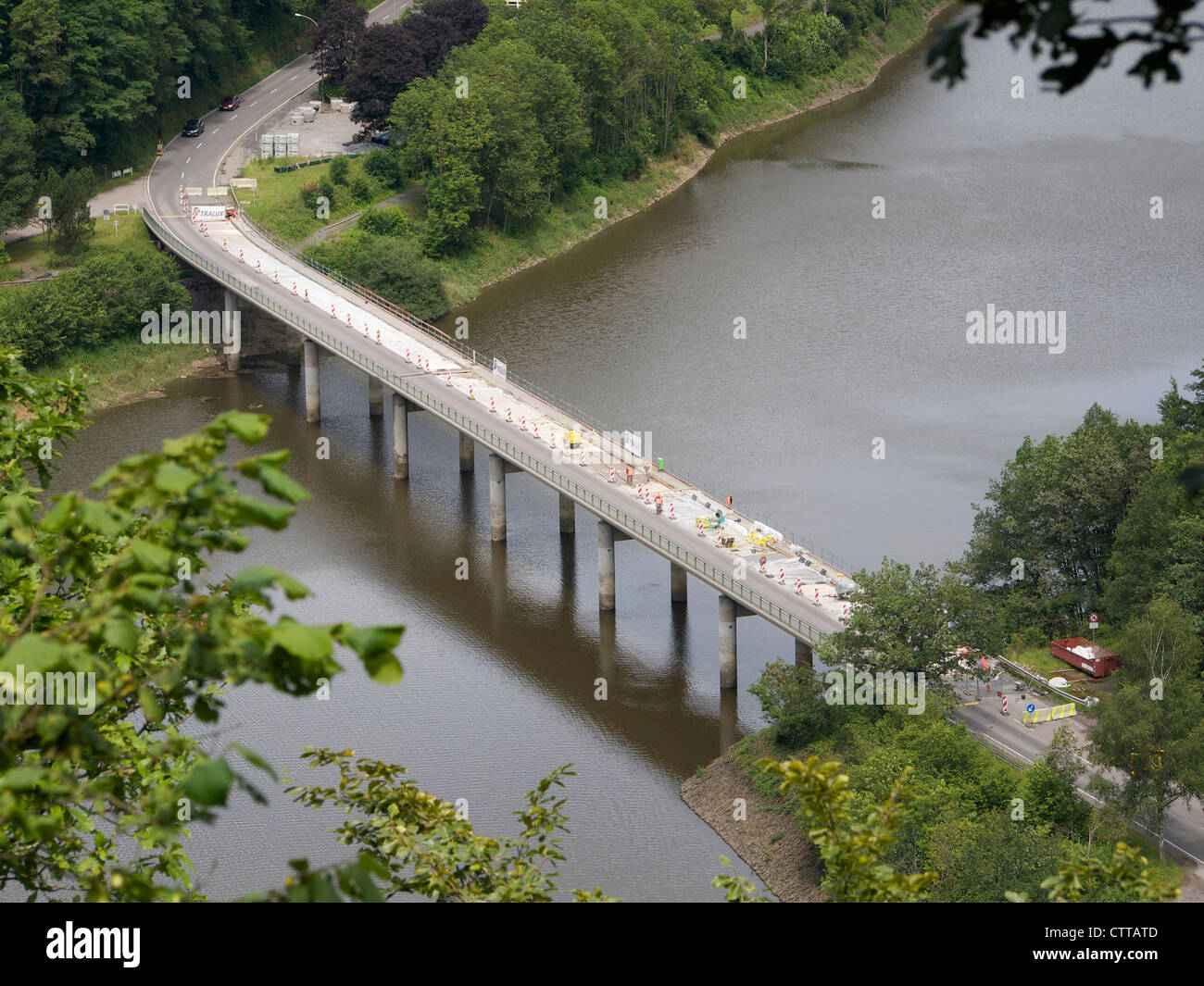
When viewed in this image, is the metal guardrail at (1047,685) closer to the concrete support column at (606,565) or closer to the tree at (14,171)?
the concrete support column at (606,565)

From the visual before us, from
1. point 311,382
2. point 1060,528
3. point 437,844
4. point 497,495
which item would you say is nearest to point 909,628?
point 1060,528

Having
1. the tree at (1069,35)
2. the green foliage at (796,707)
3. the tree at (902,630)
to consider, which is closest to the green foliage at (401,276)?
the green foliage at (796,707)

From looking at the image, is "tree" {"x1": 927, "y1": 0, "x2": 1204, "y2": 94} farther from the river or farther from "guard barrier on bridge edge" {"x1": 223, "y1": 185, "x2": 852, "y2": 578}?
"guard barrier on bridge edge" {"x1": 223, "y1": 185, "x2": 852, "y2": 578}

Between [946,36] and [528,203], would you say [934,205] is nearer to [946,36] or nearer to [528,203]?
[528,203]

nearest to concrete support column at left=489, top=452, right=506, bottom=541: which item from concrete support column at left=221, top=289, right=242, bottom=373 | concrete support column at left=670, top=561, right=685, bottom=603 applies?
concrete support column at left=670, top=561, right=685, bottom=603

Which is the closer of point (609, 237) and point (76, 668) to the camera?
point (76, 668)
